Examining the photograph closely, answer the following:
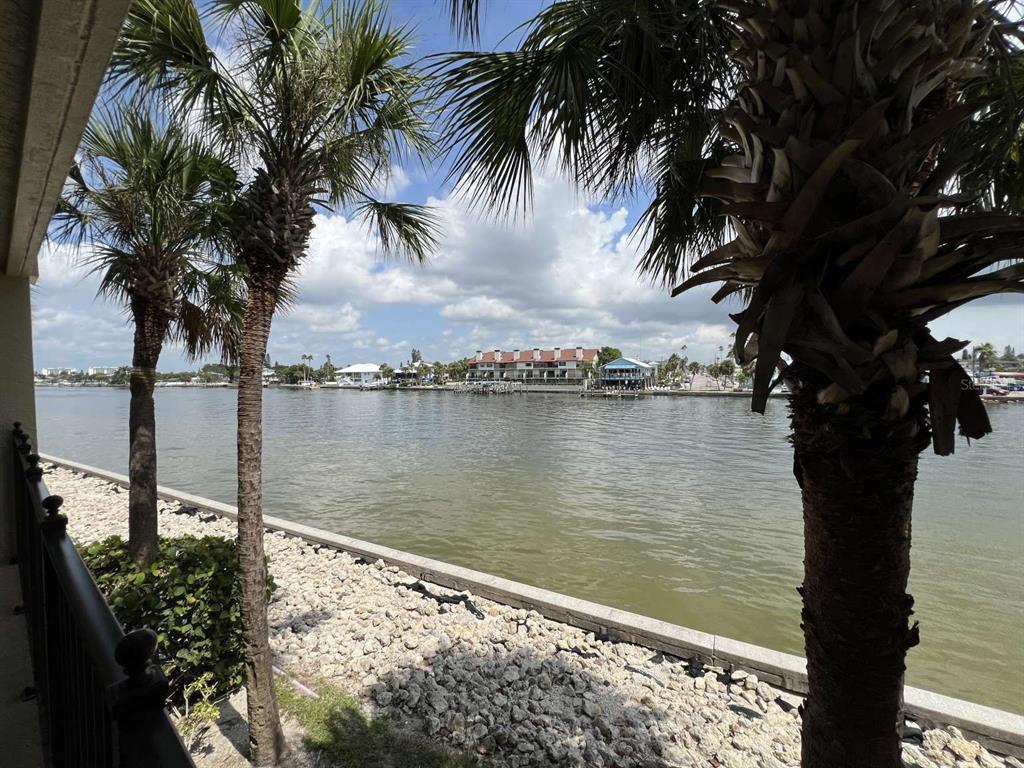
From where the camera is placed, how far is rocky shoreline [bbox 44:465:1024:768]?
3.13 metres

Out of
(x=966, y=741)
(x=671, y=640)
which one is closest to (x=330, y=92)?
(x=671, y=640)

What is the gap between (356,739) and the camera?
316 cm

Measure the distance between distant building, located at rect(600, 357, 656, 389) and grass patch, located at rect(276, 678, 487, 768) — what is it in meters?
81.6

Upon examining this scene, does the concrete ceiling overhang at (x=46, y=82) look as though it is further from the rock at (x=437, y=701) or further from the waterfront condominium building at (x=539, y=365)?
the waterfront condominium building at (x=539, y=365)

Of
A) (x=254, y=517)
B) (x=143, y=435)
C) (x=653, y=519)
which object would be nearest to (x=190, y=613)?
(x=254, y=517)

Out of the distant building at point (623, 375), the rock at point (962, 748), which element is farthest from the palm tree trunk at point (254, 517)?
the distant building at point (623, 375)

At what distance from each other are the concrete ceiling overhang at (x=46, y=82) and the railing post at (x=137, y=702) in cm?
179

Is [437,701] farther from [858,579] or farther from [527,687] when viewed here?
[858,579]

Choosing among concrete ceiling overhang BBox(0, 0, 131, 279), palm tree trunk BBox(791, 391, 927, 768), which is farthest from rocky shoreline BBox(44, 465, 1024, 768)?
concrete ceiling overhang BBox(0, 0, 131, 279)

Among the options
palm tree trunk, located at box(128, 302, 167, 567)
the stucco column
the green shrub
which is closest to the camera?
the green shrub

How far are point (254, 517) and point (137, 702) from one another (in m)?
2.73

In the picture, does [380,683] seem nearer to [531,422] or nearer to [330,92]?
[330,92]

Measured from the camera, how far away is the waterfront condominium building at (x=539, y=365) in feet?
297

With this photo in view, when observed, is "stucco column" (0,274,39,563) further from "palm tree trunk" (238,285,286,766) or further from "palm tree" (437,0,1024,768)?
"palm tree" (437,0,1024,768)
